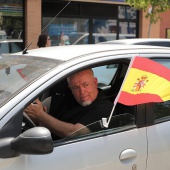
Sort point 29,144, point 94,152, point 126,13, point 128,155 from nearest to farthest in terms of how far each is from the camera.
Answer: point 29,144 < point 94,152 < point 128,155 < point 126,13

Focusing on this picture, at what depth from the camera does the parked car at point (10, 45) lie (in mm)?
12461

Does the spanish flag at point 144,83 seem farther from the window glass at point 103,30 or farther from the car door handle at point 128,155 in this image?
the window glass at point 103,30

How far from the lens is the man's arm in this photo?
8.71ft

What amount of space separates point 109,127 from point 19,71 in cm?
74

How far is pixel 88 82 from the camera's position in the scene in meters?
2.89

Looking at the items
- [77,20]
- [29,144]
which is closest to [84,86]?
[29,144]

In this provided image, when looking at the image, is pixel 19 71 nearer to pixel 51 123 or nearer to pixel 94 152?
pixel 51 123

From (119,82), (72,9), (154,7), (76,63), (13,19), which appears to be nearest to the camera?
(76,63)

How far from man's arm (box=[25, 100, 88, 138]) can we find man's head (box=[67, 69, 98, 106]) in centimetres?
30

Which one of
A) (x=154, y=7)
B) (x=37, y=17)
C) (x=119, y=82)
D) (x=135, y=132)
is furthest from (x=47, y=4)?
(x=135, y=132)

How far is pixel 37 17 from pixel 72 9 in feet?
5.22

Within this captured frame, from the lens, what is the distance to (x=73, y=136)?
2.55 m

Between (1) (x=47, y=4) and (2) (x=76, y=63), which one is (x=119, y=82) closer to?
(2) (x=76, y=63)

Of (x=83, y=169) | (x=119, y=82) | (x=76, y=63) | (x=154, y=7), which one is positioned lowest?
(x=83, y=169)
